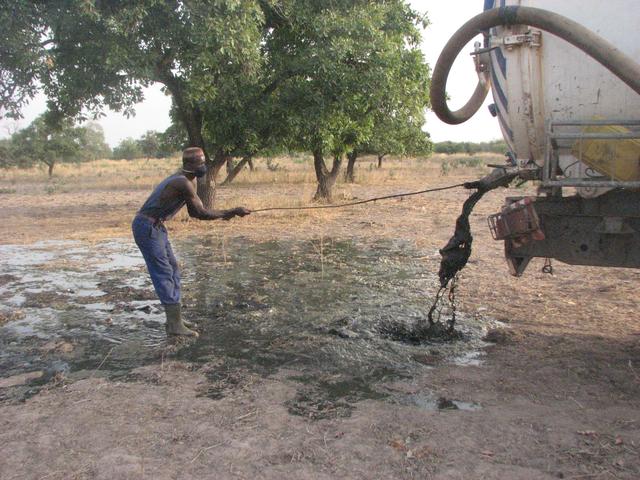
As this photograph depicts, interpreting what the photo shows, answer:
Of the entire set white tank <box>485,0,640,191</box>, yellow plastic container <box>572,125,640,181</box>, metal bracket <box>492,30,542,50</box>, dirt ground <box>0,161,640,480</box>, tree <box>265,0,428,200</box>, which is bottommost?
dirt ground <box>0,161,640,480</box>

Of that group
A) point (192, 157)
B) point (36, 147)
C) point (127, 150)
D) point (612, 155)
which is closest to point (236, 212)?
point (192, 157)

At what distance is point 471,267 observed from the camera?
8.29 metres

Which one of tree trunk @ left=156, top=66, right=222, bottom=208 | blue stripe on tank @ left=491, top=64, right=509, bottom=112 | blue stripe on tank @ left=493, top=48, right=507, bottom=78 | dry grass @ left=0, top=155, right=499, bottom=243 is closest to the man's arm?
blue stripe on tank @ left=491, top=64, right=509, bottom=112

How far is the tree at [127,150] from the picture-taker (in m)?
66.4

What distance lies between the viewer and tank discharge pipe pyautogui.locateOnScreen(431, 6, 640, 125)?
3.34 metres

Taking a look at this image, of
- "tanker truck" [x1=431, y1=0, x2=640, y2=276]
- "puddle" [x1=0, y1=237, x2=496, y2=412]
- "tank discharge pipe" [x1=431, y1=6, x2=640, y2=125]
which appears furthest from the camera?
"puddle" [x1=0, y1=237, x2=496, y2=412]

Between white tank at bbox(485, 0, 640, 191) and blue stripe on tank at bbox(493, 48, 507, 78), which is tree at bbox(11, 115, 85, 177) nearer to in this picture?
blue stripe on tank at bbox(493, 48, 507, 78)

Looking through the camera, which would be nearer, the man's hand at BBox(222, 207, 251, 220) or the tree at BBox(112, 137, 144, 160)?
A: the man's hand at BBox(222, 207, 251, 220)

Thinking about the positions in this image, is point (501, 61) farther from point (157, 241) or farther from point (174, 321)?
point (174, 321)

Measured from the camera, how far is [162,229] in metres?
5.44

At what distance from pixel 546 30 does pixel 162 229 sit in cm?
365

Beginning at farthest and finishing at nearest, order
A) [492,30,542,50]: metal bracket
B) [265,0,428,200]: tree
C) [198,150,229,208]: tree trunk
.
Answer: [198,150,229,208]: tree trunk < [265,0,428,200]: tree < [492,30,542,50]: metal bracket

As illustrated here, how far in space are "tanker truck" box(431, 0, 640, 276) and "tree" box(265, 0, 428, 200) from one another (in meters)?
7.46

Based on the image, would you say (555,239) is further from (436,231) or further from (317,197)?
(317,197)
